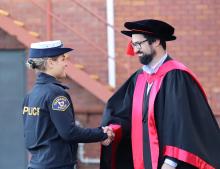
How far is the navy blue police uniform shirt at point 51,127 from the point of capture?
4516 mm

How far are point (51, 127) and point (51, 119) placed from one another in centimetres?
7

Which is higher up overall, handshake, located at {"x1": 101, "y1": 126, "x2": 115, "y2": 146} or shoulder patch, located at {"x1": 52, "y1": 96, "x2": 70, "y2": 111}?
shoulder patch, located at {"x1": 52, "y1": 96, "x2": 70, "y2": 111}

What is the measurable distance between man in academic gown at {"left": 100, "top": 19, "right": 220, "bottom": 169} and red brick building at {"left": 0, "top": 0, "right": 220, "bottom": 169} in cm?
352

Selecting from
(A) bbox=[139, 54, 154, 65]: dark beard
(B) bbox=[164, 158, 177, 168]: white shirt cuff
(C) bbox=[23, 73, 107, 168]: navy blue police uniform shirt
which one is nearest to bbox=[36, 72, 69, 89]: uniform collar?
(C) bbox=[23, 73, 107, 168]: navy blue police uniform shirt

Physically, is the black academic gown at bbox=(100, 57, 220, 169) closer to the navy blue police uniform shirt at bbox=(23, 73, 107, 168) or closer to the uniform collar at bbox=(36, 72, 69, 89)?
the navy blue police uniform shirt at bbox=(23, 73, 107, 168)

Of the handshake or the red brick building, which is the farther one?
the red brick building

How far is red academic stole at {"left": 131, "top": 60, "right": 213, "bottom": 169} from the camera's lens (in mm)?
4535

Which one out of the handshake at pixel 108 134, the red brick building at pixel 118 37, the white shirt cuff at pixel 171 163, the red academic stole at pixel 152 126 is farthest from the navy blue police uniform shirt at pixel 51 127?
the red brick building at pixel 118 37

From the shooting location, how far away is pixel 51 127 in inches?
180

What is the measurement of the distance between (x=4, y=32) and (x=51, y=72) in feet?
13.2

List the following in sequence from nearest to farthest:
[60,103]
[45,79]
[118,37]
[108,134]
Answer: [60,103] → [45,79] → [108,134] → [118,37]

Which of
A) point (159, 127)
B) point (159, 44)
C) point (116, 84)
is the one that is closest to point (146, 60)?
point (159, 44)

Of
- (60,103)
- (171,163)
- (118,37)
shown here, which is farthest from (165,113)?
(118,37)

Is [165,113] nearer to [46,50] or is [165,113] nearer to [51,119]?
[51,119]
